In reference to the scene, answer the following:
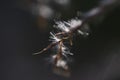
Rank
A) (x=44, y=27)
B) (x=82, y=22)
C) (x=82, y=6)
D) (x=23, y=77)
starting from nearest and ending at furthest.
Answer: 1. (x=82, y=22)
2. (x=82, y=6)
3. (x=44, y=27)
4. (x=23, y=77)

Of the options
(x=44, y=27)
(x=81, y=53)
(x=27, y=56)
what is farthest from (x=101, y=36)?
(x=27, y=56)

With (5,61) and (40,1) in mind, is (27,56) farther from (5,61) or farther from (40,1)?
(40,1)

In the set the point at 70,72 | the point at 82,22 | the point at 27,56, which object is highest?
the point at 27,56

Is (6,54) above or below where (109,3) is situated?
above

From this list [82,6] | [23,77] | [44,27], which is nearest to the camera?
[82,6]

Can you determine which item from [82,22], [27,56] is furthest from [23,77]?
[82,22]

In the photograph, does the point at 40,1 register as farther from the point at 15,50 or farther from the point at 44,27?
the point at 15,50

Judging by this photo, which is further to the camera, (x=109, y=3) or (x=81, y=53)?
(x=81, y=53)
